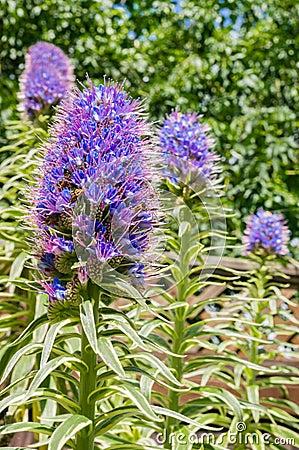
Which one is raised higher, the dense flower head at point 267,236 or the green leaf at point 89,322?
the dense flower head at point 267,236

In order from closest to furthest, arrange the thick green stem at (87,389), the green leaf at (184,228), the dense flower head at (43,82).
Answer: the thick green stem at (87,389)
the green leaf at (184,228)
the dense flower head at (43,82)

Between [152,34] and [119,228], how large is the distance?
10.8ft

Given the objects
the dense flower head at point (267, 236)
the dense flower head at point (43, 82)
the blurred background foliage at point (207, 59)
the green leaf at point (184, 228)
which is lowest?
the green leaf at point (184, 228)

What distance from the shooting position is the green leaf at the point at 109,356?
0.90 meters

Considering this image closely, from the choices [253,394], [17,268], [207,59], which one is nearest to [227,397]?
[253,394]

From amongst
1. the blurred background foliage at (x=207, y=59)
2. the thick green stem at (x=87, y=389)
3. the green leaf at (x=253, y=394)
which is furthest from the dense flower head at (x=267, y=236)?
the blurred background foliage at (x=207, y=59)

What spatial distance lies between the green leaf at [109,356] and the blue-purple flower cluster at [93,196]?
0.30 feet

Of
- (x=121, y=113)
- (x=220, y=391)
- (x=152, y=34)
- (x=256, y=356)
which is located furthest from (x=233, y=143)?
(x=121, y=113)

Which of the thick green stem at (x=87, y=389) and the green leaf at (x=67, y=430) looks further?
the thick green stem at (x=87, y=389)

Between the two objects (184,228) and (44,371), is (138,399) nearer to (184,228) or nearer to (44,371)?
(44,371)

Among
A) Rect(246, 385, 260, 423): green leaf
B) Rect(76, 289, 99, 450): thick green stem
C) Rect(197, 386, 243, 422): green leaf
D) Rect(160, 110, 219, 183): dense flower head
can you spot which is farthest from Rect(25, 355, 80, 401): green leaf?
Rect(246, 385, 260, 423): green leaf

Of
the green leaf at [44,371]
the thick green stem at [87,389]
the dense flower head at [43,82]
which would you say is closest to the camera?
the green leaf at [44,371]

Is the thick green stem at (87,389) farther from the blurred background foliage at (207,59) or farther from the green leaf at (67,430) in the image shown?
the blurred background foliage at (207,59)

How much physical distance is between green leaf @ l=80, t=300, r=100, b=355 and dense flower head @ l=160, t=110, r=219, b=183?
0.60 metres
